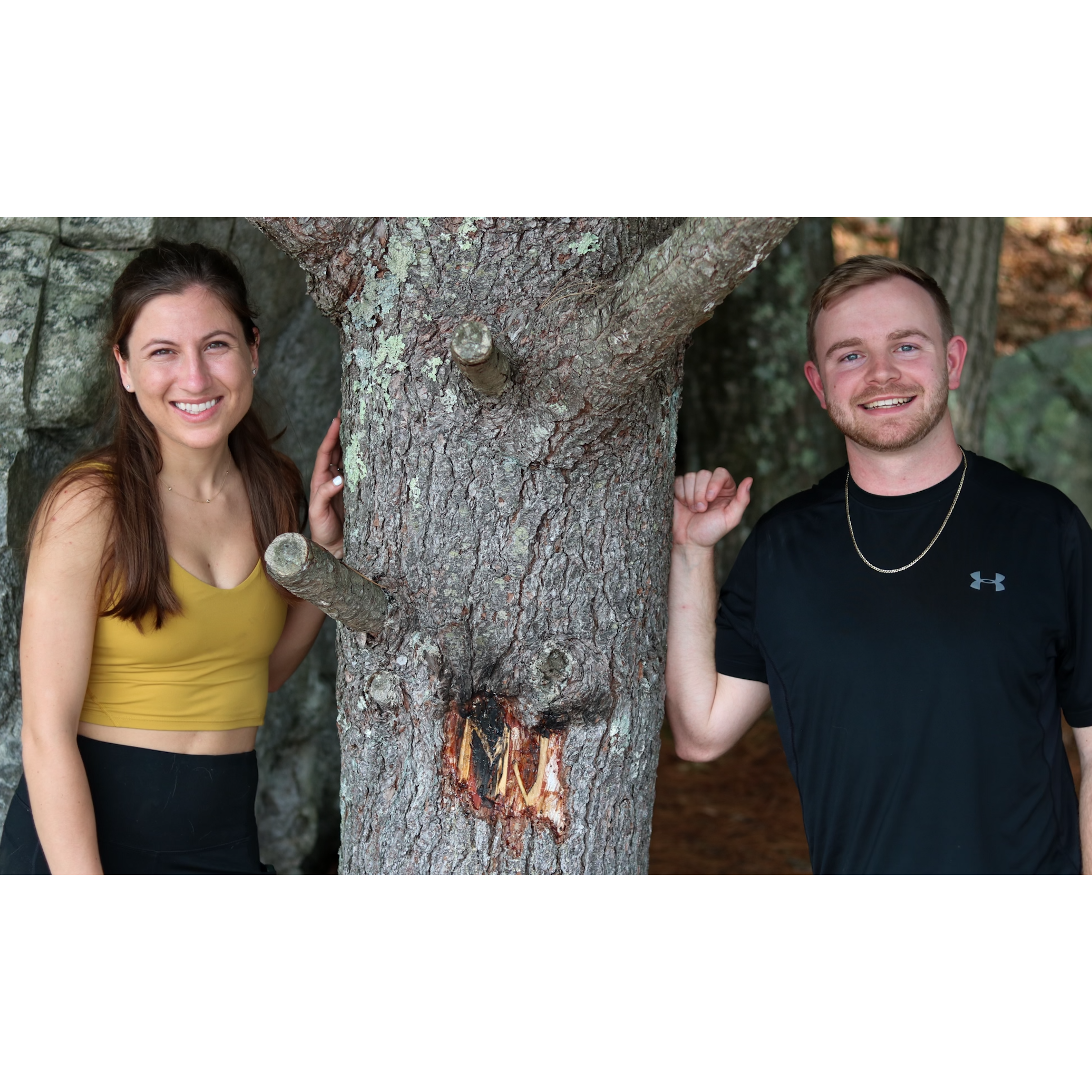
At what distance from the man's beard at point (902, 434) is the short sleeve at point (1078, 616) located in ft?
1.26

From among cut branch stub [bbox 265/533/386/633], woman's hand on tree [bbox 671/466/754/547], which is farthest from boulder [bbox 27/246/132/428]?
woman's hand on tree [bbox 671/466/754/547]

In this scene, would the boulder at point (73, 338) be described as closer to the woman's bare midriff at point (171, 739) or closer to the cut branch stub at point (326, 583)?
the woman's bare midriff at point (171, 739)

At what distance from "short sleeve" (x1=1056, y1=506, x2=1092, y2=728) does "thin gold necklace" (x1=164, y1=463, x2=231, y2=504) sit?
1.95 m

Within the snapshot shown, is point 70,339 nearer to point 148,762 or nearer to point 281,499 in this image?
point 281,499

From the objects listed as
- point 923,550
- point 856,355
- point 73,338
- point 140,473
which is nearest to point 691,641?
point 923,550

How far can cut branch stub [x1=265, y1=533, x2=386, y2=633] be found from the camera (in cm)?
187

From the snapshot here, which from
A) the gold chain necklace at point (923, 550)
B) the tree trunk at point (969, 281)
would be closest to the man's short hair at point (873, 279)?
the gold chain necklace at point (923, 550)

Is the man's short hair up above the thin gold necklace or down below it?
above

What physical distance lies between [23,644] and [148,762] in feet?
1.28

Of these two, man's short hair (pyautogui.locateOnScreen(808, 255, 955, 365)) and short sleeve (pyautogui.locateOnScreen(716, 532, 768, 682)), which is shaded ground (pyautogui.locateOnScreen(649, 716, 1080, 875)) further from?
man's short hair (pyautogui.locateOnScreen(808, 255, 955, 365))

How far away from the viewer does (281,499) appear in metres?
2.66

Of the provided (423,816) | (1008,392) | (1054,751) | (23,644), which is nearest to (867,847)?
(1054,751)

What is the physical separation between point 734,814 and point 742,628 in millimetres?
2901

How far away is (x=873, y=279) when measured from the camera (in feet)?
8.74
